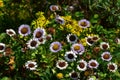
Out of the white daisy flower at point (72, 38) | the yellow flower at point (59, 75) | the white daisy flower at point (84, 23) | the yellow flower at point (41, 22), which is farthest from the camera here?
the white daisy flower at point (84, 23)

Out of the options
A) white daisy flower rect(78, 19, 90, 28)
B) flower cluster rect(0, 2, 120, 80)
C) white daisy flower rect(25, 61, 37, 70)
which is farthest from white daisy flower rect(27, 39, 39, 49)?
white daisy flower rect(78, 19, 90, 28)

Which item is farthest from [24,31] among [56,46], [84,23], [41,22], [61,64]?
[84,23]

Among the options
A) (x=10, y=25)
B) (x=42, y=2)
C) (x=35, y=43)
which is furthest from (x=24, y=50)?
(x=42, y=2)

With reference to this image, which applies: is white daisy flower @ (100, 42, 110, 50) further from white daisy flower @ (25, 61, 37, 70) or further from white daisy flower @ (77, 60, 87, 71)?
white daisy flower @ (25, 61, 37, 70)

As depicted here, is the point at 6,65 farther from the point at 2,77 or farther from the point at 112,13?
the point at 112,13

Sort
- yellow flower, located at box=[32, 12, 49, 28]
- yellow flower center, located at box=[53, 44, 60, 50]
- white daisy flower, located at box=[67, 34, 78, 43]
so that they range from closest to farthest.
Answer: yellow flower center, located at box=[53, 44, 60, 50] → white daisy flower, located at box=[67, 34, 78, 43] → yellow flower, located at box=[32, 12, 49, 28]

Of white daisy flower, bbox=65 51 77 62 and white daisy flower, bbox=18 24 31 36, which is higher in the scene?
white daisy flower, bbox=18 24 31 36

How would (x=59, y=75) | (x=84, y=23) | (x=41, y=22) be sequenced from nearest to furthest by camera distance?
1. (x=59, y=75)
2. (x=41, y=22)
3. (x=84, y=23)

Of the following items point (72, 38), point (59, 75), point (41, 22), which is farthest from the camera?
point (41, 22)

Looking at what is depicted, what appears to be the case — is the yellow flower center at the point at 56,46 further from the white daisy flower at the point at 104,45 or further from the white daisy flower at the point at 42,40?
the white daisy flower at the point at 104,45

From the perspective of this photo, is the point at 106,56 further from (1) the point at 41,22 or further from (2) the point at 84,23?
(1) the point at 41,22

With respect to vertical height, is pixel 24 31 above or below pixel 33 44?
above

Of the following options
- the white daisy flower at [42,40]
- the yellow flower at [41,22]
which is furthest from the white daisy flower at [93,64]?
the yellow flower at [41,22]
